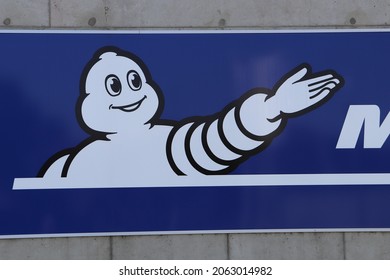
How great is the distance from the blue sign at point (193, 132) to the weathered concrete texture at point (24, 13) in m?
0.11

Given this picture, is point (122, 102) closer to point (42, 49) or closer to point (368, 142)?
point (42, 49)

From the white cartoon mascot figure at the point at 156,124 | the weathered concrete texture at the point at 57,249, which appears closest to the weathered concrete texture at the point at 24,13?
the white cartoon mascot figure at the point at 156,124

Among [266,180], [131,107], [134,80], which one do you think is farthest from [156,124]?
[266,180]

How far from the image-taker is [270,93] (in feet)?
15.5

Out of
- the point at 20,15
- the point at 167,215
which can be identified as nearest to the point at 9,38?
the point at 20,15

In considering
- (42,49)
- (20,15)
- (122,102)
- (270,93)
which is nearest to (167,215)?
(122,102)

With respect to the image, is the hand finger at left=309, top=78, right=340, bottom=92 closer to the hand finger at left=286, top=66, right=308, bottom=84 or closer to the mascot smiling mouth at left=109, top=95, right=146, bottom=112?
the hand finger at left=286, top=66, right=308, bottom=84

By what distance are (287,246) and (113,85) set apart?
207 cm

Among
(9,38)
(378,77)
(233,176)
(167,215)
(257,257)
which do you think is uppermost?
(9,38)

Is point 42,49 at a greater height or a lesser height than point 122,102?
greater

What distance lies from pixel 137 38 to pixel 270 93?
1257 mm

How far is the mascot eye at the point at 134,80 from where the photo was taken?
15.4ft

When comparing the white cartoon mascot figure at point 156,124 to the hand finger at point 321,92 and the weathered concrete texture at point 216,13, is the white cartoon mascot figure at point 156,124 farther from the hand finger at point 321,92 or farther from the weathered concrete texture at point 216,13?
the weathered concrete texture at point 216,13

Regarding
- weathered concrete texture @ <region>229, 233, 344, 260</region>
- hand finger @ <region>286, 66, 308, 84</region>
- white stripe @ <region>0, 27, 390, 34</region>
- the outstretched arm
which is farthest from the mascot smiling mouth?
weathered concrete texture @ <region>229, 233, 344, 260</region>
